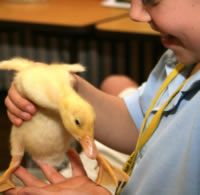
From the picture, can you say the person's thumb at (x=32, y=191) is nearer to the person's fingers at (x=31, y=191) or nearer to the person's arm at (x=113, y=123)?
the person's fingers at (x=31, y=191)

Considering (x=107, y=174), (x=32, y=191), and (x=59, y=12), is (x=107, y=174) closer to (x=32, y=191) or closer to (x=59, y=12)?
(x=32, y=191)

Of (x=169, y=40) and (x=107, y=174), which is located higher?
(x=169, y=40)

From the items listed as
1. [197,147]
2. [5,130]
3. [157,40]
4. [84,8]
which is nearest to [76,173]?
[197,147]

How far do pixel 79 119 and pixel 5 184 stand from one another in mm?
195

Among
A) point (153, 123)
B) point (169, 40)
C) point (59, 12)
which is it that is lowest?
point (59, 12)

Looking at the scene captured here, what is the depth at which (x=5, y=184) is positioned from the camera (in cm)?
73

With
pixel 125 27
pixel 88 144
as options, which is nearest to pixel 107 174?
pixel 88 144

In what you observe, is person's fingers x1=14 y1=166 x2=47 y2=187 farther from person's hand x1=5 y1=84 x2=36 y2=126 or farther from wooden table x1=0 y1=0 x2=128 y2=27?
wooden table x1=0 y1=0 x2=128 y2=27

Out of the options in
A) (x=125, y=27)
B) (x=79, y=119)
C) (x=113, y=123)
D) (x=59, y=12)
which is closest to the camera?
(x=79, y=119)

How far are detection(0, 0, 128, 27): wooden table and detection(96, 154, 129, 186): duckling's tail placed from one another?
1.06m

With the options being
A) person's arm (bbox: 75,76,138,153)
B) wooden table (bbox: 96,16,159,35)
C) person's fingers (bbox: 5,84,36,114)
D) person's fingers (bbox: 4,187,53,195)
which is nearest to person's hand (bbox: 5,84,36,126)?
Answer: person's fingers (bbox: 5,84,36,114)

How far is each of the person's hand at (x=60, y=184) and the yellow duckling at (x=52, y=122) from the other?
0.02 m

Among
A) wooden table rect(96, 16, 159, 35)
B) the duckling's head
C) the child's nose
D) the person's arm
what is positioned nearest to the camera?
the duckling's head

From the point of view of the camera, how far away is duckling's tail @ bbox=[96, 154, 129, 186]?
2.23ft
